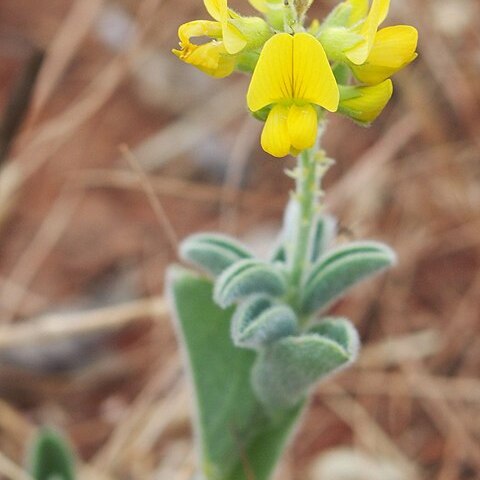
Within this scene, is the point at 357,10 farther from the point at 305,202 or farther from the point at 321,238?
the point at 321,238

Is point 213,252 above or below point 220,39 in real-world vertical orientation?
below

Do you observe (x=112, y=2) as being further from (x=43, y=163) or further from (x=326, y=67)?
(x=326, y=67)

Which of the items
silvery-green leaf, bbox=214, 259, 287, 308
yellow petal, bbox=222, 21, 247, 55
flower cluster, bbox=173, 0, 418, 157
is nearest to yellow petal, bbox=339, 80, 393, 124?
flower cluster, bbox=173, 0, 418, 157

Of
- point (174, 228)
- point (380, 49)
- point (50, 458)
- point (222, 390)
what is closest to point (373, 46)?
point (380, 49)

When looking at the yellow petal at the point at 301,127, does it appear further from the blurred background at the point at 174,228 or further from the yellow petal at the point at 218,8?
the blurred background at the point at 174,228

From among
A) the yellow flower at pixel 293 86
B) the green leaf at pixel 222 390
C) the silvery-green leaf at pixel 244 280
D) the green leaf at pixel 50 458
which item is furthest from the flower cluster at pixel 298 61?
the green leaf at pixel 50 458

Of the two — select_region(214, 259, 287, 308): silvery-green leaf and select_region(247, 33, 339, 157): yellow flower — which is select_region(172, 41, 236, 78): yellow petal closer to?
select_region(247, 33, 339, 157): yellow flower
